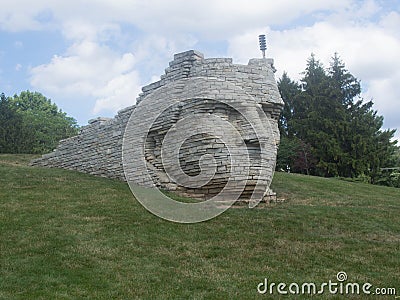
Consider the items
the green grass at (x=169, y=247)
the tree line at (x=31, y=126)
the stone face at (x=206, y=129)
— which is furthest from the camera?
the tree line at (x=31, y=126)

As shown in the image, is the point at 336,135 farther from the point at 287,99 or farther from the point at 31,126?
the point at 31,126

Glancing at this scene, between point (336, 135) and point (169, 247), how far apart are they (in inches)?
1228

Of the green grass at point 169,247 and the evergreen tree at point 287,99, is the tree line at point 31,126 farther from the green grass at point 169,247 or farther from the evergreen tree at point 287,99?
the green grass at point 169,247

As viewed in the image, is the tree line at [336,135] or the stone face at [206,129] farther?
the tree line at [336,135]

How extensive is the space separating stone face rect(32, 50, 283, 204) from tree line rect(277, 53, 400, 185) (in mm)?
20775

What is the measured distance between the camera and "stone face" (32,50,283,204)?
578 inches

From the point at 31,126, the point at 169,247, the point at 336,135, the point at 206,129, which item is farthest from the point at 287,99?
the point at 169,247

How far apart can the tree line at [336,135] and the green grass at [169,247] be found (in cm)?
2227

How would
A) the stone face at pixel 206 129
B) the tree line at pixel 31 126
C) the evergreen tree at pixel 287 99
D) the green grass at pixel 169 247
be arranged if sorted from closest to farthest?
the green grass at pixel 169 247
the stone face at pixel 206 129
the tree line at pixel 31 126
the evergreen tree at pixel 287 99

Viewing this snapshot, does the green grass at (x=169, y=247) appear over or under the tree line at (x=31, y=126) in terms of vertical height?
under

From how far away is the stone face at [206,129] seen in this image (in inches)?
578

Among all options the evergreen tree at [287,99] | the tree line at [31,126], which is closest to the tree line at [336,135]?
the evergreen tree at [287,99]

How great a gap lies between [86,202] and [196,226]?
12.1 ft

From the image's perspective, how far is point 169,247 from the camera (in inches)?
386
